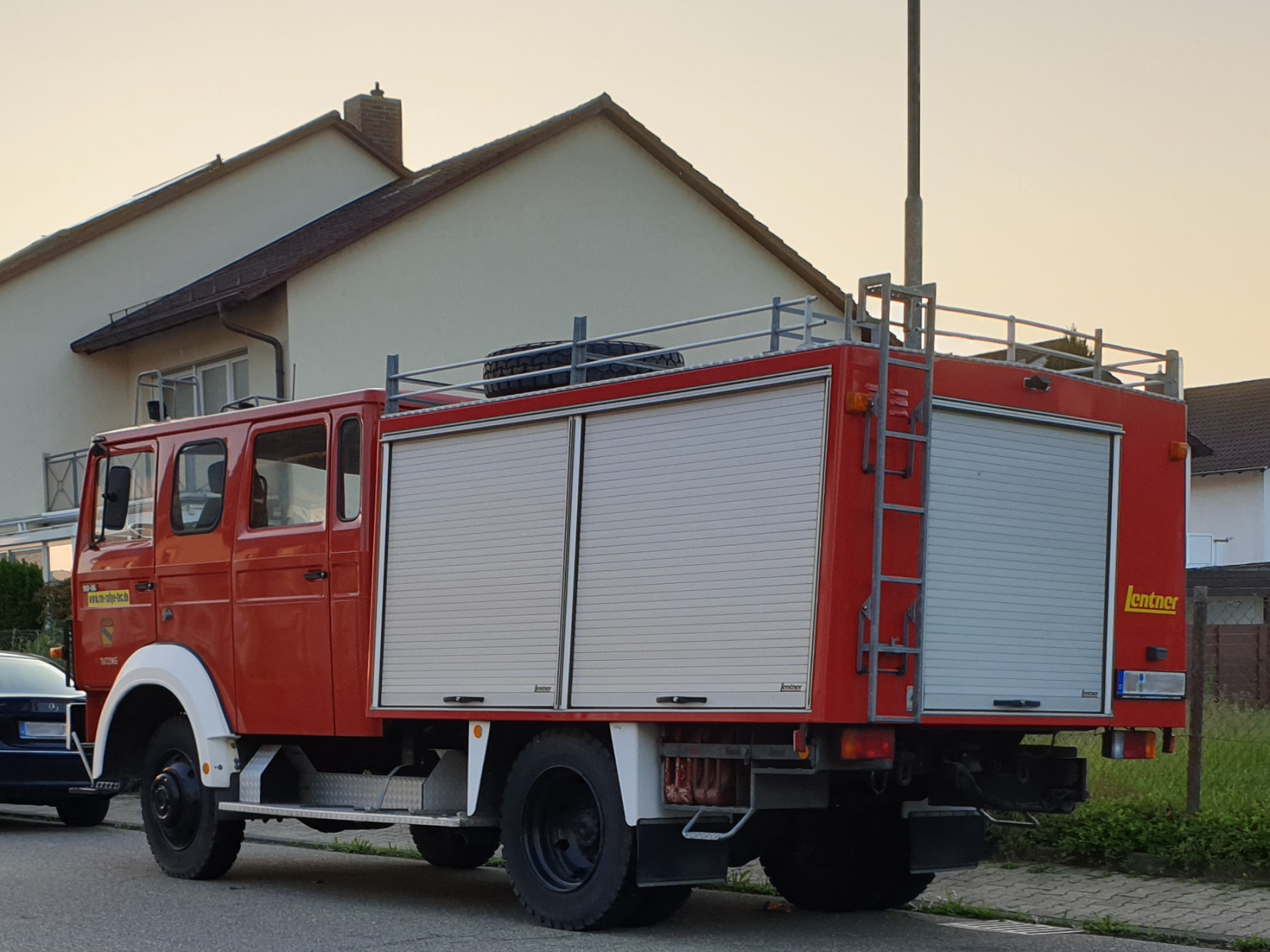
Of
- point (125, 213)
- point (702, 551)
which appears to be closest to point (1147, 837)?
point (702, 551)

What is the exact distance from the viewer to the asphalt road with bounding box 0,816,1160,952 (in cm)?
831

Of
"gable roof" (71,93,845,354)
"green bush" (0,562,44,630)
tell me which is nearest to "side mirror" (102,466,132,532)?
"gable roof" (71,93,845,354)

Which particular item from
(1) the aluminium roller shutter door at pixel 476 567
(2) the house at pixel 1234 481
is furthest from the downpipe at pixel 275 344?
(2) the house at pixel 1234 481

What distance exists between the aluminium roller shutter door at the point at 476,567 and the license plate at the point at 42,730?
5785 millimetres

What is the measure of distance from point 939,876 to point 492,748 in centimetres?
316

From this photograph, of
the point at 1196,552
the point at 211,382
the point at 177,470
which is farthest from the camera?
the point at 1196,552

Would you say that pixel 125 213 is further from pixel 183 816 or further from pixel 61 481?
pixel 183 816

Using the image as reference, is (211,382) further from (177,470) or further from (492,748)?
(492,748)

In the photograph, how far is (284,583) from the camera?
34.3 ft

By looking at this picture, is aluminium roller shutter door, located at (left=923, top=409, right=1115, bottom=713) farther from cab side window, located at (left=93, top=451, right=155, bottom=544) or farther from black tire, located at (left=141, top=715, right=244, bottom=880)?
cab side window, located at (left=93, top=451, right=155, bottom=544)

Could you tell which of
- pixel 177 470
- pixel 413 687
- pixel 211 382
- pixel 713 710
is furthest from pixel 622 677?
pixel 211 382

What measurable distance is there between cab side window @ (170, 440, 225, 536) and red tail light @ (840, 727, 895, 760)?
4790 mm

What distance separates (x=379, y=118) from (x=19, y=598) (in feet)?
36.3

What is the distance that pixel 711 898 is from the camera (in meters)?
10.3
